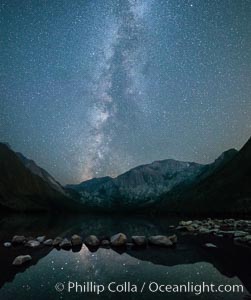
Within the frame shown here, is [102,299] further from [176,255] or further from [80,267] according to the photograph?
[176,255]

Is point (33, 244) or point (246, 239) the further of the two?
point (246, 239)

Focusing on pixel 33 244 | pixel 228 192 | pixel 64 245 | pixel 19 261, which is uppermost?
pixel 228 192

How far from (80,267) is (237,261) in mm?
9212


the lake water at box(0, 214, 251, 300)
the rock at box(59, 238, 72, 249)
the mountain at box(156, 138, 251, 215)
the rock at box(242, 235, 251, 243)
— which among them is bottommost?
the lake water at box(0, 214, 251, 300)

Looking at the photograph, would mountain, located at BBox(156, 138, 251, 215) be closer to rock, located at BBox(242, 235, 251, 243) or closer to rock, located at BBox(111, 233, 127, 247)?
rock, located at BBox(242, 235, 251, 243)

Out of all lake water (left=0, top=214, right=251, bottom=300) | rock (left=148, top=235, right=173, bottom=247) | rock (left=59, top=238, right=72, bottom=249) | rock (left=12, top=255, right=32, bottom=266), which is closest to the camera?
lake water (left=0, top=214, right=251, bottom=300)

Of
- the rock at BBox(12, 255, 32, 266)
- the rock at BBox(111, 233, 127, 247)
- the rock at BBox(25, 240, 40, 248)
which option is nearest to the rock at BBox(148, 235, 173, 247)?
the rock at BBox(111, 233, 127, 247)

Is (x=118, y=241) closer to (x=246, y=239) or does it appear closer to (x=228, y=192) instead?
(x=246, y=239)

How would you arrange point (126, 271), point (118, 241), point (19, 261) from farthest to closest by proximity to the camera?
point (118, 241) → point (19, 261) → point (126, 271)

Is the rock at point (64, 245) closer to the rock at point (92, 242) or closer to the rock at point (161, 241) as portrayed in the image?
the rock at point (92, 242)

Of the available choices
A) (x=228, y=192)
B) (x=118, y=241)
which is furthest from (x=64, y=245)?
(x=228, y=192)

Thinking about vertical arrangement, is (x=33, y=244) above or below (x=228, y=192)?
below

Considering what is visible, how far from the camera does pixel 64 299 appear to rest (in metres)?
9.78

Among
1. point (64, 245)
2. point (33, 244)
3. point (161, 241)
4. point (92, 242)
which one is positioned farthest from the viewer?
point (92, 242)
